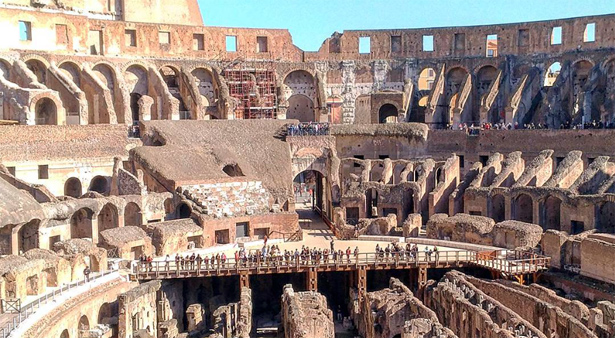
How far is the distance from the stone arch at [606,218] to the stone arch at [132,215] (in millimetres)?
21521

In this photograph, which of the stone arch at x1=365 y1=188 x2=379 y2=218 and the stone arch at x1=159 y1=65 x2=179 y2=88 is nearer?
the stone arch at x1=365 y1=188 x2=379 y2=218

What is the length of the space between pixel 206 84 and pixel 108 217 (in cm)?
1800

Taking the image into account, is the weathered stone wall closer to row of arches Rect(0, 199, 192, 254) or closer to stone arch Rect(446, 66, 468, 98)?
row of arches Rect(0, 199, 192, 254)

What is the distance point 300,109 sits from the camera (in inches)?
2269

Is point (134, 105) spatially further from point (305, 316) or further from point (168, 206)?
point (305, 316)

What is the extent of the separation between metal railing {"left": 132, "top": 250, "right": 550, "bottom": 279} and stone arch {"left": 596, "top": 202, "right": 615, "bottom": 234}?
4203 mm

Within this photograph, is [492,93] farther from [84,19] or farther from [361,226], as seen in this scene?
[84,19]

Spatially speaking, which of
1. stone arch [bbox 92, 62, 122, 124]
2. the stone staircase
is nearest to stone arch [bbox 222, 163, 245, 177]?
the stone staircase

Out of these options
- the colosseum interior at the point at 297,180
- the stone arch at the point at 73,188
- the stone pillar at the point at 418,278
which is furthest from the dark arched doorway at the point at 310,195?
the stone arch at the point at 73,188

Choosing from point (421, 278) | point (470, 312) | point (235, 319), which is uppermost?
point (470, 312)

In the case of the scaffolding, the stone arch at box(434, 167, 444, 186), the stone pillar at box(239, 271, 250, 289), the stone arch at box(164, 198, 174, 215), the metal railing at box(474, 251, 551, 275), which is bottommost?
the stone pillar at box(239, 271, 250, 289)

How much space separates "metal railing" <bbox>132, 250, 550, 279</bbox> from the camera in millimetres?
33250


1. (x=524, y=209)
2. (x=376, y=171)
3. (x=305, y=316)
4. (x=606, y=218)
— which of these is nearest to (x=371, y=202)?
(x=376, y=171)

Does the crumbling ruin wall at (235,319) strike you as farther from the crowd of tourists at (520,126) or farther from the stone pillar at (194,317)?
the crowd of tourists at (520,126)
